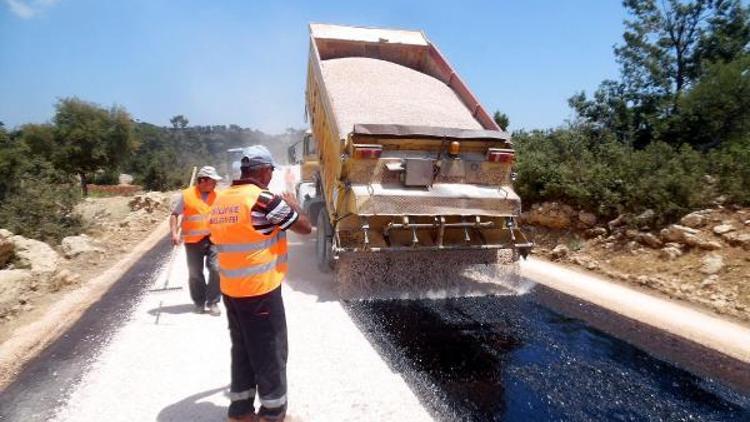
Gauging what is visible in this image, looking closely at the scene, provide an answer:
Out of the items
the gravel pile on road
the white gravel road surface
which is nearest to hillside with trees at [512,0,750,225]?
the gravel pile on road

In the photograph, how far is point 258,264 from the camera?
2570 mm

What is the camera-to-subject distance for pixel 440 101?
22.3 ft

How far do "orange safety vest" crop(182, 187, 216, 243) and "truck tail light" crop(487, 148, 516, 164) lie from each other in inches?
125

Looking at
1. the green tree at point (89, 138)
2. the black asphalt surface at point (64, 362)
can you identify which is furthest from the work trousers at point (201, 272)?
the green tree at point (89, 138)

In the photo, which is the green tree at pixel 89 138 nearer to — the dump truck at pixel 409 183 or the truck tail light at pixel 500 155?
the dump truck at pixel 409 183

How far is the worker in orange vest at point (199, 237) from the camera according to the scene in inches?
189

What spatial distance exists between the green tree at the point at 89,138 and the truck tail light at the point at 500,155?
24.5 meters

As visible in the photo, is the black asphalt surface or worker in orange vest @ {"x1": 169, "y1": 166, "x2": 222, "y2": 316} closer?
the black asphalt surface

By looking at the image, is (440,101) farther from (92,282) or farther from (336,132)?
(92,282)

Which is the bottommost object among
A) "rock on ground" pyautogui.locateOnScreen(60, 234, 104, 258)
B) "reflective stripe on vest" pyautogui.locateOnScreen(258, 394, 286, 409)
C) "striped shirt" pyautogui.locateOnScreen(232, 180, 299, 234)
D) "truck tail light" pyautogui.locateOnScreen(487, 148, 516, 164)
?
"rock on ground" pyautogui.locateOnScreen(60, 234, 104, 258)

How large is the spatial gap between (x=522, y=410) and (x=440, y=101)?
15.1ft

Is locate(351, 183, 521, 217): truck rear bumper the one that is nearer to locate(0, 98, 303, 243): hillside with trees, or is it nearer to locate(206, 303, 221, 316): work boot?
locate(206, 303, 221, 316): work boot

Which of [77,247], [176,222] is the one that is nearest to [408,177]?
[176,222]

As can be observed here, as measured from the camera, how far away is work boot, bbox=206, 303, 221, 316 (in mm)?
4844
